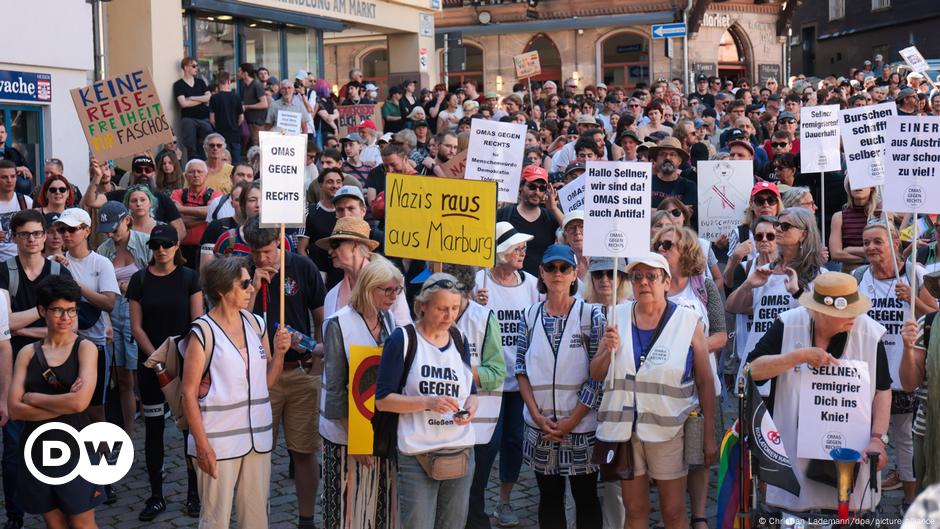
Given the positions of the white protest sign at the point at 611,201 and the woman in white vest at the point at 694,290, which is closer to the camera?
the white protest sign at the point at 611,201

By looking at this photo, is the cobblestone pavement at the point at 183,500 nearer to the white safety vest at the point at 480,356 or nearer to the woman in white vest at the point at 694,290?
the woman in white vest at the point at 694,290

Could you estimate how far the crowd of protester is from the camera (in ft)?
19.2

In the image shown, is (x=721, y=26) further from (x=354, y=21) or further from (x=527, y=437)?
(x=527, y=437)

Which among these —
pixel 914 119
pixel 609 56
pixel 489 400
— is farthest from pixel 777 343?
pixel 609 56

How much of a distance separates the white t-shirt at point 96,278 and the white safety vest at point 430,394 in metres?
3.12

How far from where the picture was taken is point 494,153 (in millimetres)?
9414

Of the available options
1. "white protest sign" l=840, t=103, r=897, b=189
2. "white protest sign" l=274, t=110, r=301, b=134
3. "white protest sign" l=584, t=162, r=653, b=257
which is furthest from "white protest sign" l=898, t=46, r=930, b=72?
"white protest sign" l=584, t=162, r=653, b=257

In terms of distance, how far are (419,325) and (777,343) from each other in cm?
181

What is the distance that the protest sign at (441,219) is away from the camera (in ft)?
22.4

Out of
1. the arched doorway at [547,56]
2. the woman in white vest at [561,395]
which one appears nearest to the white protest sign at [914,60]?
the woman in white vest at [561,395]

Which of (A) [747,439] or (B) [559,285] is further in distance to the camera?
(B) [559,285]

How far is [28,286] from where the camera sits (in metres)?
7.71

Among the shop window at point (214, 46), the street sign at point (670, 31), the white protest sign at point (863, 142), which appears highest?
the street sign at point (670, 31)

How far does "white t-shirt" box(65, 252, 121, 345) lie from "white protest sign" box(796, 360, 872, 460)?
4.74 meters
